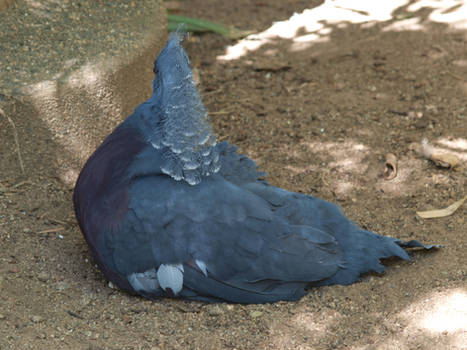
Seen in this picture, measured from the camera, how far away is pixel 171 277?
112 inches

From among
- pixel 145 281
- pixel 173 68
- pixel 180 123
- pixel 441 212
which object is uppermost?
pixel 173 68

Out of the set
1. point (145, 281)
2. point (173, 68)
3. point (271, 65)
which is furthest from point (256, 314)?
point (271, 65)

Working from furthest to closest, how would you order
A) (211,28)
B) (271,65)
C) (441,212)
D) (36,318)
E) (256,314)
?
(211,28), (271,65), (441,212), (256,314), (36,318)

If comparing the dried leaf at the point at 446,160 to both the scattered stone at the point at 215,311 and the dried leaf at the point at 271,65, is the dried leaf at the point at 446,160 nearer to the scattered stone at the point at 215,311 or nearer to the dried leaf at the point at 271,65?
the dried leaf at the point at 271,65

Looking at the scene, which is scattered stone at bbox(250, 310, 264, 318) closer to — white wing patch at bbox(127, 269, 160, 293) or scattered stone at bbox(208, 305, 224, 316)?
scattered stone at bbox(208, 305, 224, 316)

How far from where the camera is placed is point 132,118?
3082 mm

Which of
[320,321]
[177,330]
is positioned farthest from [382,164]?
[177,330]

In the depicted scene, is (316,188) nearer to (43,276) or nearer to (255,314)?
(255,314)

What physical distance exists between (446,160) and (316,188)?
0.88 meters

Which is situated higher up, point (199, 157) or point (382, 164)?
point (199, 157)

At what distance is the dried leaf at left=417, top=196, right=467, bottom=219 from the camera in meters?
3.44

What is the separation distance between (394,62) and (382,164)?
1.32 metres

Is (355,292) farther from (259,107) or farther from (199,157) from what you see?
(259,107)

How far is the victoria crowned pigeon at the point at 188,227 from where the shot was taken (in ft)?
9.28
